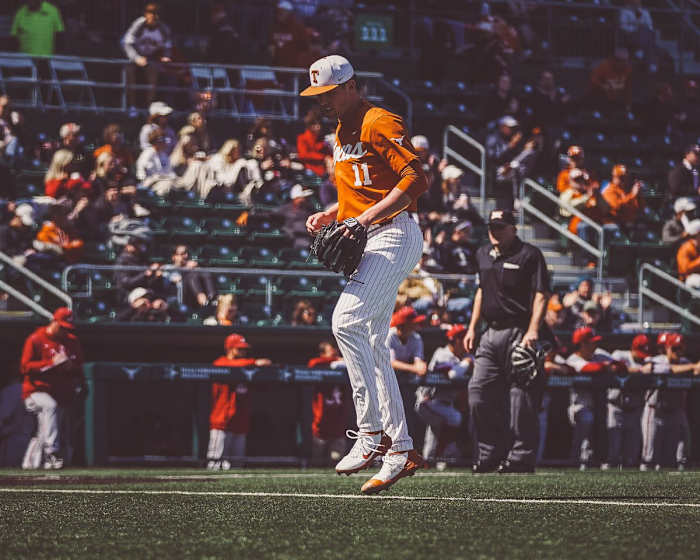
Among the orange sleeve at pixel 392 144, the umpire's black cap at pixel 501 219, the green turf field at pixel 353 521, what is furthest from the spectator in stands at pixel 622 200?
the orange sleeve at pixel 392 144

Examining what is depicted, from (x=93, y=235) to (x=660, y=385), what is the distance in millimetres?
6648

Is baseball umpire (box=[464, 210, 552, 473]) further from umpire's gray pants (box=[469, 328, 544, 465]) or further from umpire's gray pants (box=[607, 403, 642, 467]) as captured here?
umpire's gray pants (box=[607, 403, 642, 467])

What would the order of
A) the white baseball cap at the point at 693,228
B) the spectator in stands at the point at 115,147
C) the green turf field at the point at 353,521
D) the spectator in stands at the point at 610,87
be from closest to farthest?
the green turf field at the point at 353,521, the spectator in stands at the point at 115,147, the white baseball cap at the point at 693,228, the spectator in stands at the point at 610,87

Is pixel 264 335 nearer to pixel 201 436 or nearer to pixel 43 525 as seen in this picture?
pixel 201 436

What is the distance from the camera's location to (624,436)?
46.2 ft

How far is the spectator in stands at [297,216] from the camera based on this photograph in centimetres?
1726

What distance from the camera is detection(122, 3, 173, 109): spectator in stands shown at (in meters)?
19.3

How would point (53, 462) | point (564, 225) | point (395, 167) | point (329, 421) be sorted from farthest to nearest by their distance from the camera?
point (564, 225), point (329, 421), point (53, 462), point (395, 167)

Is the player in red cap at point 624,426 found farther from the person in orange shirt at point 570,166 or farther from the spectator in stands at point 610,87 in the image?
the spectator in stands at point 610,87

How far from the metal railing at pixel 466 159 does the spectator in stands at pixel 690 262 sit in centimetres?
291

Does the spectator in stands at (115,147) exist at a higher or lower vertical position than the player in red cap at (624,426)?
higher

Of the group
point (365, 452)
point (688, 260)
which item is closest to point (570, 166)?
point (688, 260)

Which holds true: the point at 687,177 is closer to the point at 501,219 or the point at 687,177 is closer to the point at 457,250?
the point at 457,250

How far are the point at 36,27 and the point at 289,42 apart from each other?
11.9ft
